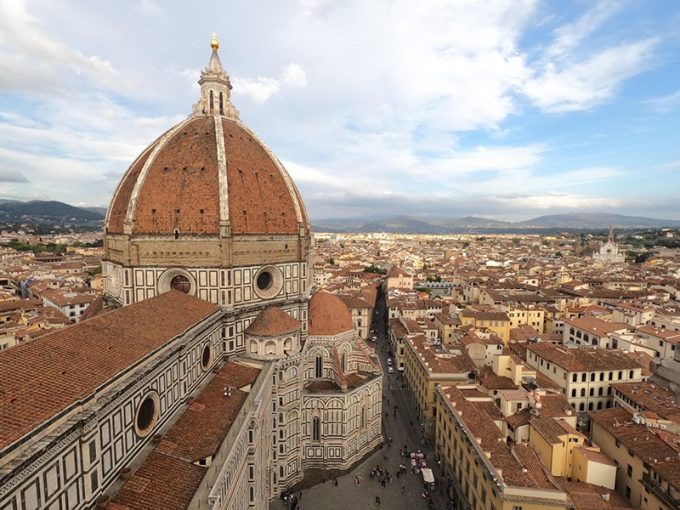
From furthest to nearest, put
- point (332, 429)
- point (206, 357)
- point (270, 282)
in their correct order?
point (270, 282) → point (332, 429) → point (206, 357)

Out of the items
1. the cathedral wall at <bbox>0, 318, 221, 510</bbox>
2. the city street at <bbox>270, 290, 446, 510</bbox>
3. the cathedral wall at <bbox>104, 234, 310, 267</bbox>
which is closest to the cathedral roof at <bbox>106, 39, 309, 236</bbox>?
the cathedral wall at <bbox>104, 234, 310, 267</bbox>

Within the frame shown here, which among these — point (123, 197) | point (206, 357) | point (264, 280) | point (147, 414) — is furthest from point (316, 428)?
point (123, 197)

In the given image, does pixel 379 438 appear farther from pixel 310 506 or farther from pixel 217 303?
pixel 217 303

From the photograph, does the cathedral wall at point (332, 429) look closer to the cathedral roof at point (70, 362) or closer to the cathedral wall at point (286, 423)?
the cathedral wall at point (286, 423)

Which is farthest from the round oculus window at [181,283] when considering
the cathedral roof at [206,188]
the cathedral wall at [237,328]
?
the cathedral wall at [237,328]

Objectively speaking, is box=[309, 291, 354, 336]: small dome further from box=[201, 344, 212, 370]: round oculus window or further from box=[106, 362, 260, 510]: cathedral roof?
box=[106, 362, 260, 510]: cathedral roof

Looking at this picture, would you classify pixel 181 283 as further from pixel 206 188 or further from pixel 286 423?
pixel 286 423
